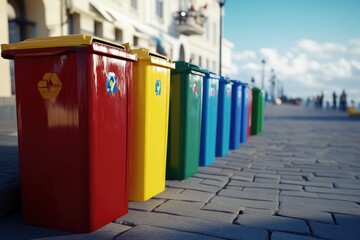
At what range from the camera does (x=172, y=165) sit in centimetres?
421

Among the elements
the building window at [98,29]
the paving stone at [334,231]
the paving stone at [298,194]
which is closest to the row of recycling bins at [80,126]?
the paving stone at [334,231]

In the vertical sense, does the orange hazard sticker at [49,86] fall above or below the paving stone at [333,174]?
above

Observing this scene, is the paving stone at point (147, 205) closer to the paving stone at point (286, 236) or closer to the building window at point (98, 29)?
the paving stone at point (286, 236)

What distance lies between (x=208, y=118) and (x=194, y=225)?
245 centimetres

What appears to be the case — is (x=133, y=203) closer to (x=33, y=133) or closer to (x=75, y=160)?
(x=75, y=160)

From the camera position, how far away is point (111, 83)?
264cm

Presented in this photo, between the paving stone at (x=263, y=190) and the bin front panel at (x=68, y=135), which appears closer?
the bin front panel at (x=68, y=135)

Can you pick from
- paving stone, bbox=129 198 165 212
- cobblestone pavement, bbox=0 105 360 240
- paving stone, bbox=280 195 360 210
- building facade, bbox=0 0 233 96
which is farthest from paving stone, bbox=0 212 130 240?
building facade, bbox=0 0 233 96

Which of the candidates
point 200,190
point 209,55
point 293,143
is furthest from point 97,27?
point 209,55

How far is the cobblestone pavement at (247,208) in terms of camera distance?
2635mm

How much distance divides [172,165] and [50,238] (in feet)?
6.43

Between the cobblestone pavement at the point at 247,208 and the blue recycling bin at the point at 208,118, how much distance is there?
0.72 ft

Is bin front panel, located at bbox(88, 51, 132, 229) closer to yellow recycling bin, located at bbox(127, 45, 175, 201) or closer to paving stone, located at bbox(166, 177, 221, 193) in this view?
yellow recycling bin, located at bbox(127, 45, 175, 201)

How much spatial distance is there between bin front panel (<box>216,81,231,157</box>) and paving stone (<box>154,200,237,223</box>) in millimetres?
2704
